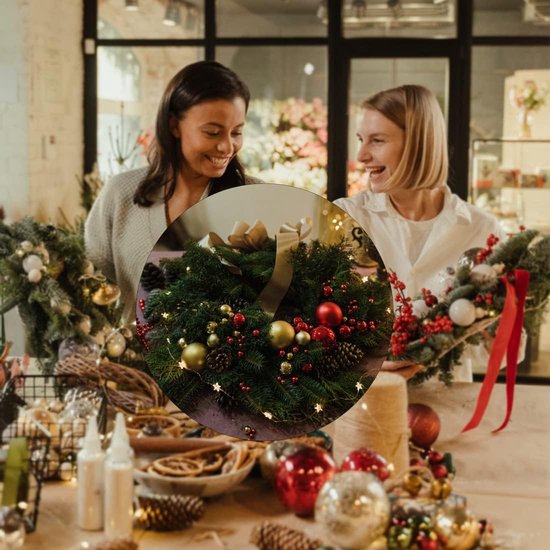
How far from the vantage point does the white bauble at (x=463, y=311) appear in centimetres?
194

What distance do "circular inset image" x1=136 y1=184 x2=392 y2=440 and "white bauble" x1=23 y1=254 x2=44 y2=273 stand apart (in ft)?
4.03

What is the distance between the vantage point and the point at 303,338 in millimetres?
1175

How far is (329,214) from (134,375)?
3.01ft

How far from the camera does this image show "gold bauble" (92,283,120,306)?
→ 2.33m

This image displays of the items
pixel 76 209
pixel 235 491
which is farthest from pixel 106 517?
pixel 76 209

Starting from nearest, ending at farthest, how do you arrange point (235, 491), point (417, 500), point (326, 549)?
1. point (326, 549)
2. point (417, 500)
3. point (235, 491)

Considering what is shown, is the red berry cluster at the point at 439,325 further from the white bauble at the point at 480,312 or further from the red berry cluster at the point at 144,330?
the red berry cluster at the point at 144,330

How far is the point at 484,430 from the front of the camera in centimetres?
198

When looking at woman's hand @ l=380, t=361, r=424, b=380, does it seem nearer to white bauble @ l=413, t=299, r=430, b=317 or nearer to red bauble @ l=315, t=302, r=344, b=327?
white bauble @ l=413, t=299, r=430, b=317

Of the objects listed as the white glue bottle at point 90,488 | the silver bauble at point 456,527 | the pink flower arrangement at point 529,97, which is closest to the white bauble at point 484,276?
the silver bauble at point 456,527

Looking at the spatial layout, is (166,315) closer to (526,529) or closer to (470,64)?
(526,529)

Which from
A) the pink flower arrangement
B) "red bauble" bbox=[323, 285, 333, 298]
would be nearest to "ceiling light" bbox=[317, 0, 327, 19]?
the pink flower arrangement

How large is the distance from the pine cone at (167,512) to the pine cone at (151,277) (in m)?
0.39

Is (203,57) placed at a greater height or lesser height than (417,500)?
greater
